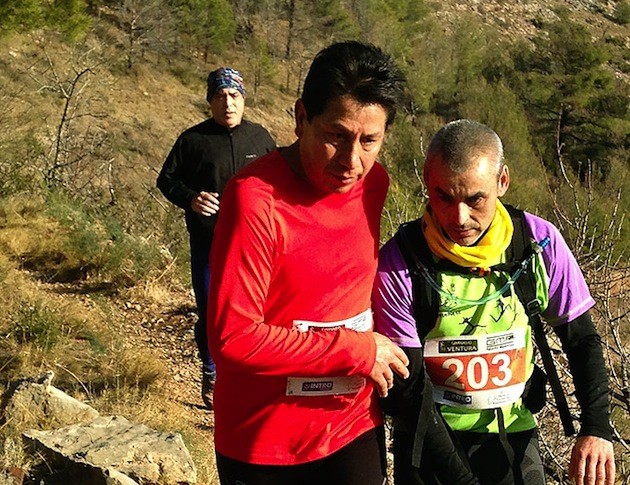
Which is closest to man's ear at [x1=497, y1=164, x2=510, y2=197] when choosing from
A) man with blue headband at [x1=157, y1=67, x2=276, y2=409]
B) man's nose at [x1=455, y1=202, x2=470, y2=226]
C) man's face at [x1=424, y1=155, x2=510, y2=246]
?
man's face at [x1=424, y1=155, x2=510, y2=246]

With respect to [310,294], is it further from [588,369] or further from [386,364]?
[588,369]

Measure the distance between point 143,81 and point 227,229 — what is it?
28307 millimetres

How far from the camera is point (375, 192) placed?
6.44 ft

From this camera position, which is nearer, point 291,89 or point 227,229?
point 227,229

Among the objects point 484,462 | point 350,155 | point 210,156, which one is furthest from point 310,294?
point 210,156

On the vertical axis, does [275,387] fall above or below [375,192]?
below

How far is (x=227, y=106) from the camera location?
148 inches

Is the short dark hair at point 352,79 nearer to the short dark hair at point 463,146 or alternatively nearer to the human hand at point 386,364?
the short dark hair at point 463,146

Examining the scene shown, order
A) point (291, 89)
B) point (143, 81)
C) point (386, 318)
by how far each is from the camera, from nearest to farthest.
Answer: point (386, 318), point (143, 81), point (291, 89)

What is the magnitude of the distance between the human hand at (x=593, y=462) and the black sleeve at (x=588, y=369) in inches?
1.4

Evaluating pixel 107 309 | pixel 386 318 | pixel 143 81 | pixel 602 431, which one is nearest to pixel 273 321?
pixel 386 318

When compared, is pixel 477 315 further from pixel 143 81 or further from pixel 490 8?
pixel 490 8

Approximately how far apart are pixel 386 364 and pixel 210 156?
2.23 meters

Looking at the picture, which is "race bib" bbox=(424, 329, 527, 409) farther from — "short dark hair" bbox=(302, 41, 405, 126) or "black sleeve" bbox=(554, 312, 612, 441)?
"short dark hair" bbox=(302, 41, 405, 126)
